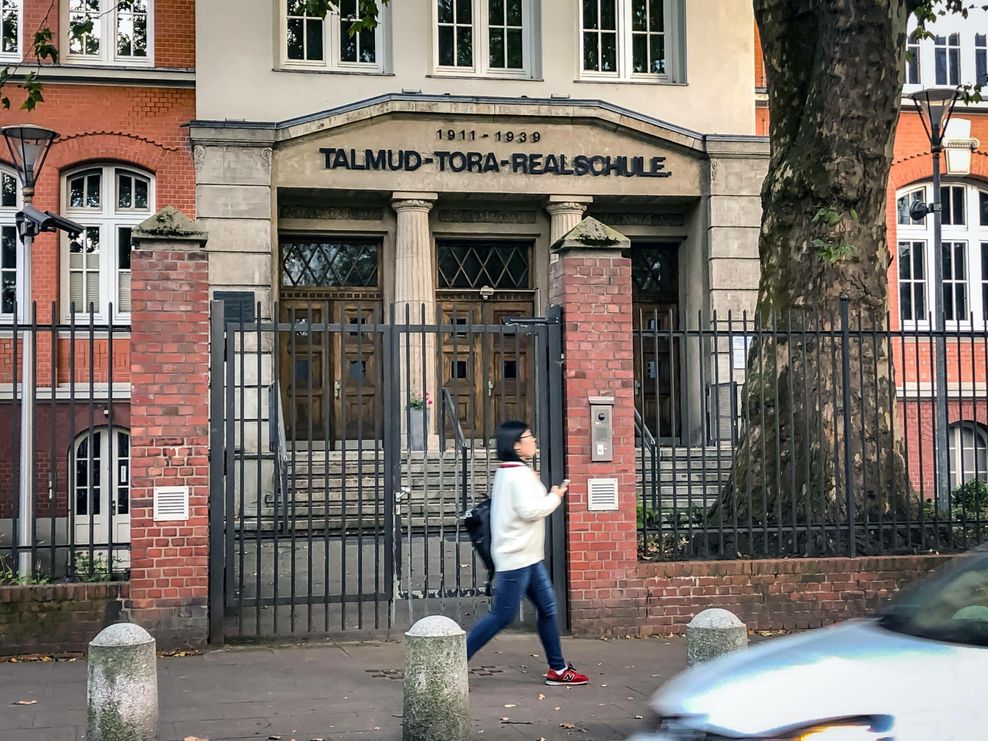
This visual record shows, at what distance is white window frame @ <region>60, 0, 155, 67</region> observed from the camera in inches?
760

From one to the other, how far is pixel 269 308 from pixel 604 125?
6.21 metres

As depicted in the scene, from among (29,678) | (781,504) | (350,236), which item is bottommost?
(29,678)

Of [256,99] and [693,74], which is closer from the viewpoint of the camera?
[256,99]

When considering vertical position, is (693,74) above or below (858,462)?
above

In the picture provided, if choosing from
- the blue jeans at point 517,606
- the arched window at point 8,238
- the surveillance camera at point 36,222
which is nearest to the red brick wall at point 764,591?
the blue jeans at point 517,606

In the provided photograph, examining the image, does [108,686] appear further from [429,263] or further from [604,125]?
[604,125]

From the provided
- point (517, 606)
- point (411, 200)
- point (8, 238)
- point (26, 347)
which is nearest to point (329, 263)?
point (411, 200)

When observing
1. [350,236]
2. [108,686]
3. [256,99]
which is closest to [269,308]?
[350,236]

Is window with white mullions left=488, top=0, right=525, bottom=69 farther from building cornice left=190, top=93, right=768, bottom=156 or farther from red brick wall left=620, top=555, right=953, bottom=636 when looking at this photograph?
red brick wall left=620, top=555, right=953, bottom=636

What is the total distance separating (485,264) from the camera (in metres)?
20.5

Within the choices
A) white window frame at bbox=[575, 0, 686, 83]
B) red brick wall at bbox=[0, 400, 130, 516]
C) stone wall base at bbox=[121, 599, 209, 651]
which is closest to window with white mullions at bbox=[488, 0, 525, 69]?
white window frame at bbox=[575, 0, 686, 83]

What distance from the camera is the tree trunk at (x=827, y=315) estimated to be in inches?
419

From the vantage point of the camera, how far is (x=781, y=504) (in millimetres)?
10625

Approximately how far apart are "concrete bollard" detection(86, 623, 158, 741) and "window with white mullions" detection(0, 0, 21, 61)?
1540cm
